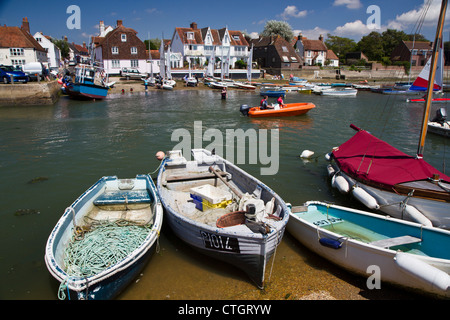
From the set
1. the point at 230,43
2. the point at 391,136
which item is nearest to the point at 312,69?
the point at 230,43

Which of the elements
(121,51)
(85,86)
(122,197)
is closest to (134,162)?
(122,197)

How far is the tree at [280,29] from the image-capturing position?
88812 millimetres

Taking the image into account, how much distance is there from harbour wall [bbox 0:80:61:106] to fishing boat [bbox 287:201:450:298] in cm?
3377

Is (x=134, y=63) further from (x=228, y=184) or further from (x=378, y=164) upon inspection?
(x=378, y=164)

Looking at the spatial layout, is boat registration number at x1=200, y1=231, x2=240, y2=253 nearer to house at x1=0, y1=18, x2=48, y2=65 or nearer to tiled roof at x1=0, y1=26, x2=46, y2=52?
house at x1=0, y1=18, x2=48, y2=65

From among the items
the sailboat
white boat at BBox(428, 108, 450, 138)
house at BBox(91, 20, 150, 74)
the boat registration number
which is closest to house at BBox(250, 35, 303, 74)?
house at BBox(91, 20, 150, 74)

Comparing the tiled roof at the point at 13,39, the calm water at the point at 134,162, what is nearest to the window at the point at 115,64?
the tiled roof at the point at 13,39

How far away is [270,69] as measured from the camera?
2837 inches

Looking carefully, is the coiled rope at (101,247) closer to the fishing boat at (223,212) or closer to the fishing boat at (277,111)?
the fishing boat at (223,212)

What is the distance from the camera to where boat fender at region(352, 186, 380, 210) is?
9539 millimetres

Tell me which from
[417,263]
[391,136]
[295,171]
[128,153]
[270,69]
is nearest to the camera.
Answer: [417,263]

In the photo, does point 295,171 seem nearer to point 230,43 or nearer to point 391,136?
point 391,136

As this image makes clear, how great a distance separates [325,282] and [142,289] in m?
4.22

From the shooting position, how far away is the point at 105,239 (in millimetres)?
7586
